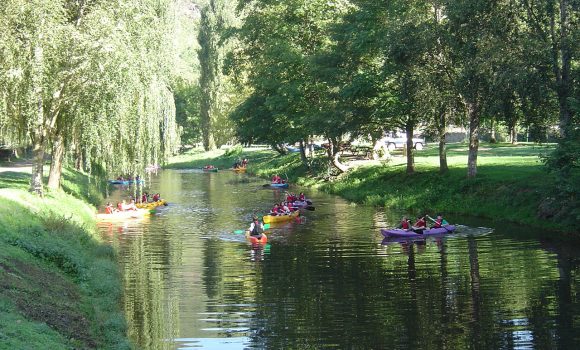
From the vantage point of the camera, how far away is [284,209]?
39719 millimetres

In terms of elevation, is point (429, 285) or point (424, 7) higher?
point (424, 7)

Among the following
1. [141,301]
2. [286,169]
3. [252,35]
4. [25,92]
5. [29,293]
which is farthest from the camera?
[286,169]

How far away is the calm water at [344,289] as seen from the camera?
16578mm

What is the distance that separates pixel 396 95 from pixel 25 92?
79.0 feet

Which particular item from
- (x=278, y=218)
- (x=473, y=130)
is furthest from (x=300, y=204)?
(x=473, y=130)

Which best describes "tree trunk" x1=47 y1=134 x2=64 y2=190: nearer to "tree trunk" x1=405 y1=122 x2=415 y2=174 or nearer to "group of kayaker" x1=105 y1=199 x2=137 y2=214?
"group of kayaker" x1=105 y1=199 x2=137 y2=214

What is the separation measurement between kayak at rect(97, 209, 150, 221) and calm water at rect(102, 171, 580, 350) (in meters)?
2.75

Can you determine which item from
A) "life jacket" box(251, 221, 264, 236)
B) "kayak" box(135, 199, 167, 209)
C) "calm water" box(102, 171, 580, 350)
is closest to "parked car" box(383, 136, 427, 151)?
"kayak" box(135, 199, 167, 209)

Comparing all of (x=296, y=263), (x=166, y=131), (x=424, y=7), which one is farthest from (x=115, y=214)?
(x=424, y=7)

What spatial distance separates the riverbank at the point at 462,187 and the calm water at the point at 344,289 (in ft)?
5.32

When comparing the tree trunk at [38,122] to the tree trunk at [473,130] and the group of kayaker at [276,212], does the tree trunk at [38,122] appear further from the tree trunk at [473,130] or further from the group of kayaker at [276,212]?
the tree trunk at [473,130]

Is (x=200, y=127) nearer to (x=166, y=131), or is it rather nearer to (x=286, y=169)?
(x=286, y=169)

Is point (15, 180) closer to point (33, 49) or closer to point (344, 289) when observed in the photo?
point (33, 49)

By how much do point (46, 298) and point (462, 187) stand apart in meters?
29.0
